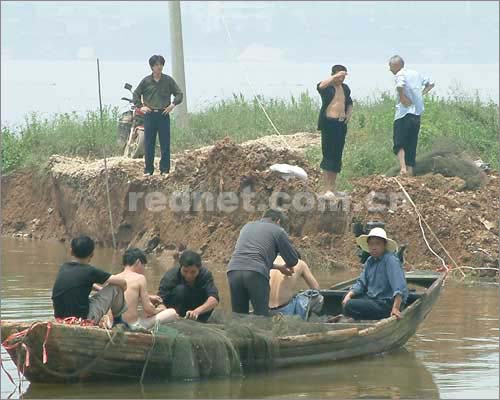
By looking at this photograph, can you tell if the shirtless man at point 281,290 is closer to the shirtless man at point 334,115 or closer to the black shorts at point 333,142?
the shirtless man at point 334,115

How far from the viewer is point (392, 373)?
1557 cm

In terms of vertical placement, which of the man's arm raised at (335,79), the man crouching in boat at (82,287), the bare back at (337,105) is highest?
the man's arm raised at (335,79)

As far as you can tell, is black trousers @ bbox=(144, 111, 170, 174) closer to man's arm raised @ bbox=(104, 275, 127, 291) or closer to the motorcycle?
the motorcycle

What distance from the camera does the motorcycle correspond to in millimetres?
26969

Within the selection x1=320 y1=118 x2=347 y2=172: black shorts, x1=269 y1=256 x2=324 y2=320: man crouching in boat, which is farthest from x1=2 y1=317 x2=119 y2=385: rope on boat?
x1=320 y1=118 x2=347 y2=172: black shorts

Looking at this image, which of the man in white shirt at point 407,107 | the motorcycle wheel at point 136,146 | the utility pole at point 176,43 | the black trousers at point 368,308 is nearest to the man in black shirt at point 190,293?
the black trousers at point 368,308

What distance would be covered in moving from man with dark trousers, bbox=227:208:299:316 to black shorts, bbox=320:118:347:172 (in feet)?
21.9

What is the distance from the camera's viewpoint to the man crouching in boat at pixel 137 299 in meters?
14.8

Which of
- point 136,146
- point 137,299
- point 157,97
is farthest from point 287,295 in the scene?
point 136,146

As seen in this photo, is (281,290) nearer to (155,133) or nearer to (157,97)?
(157,97)

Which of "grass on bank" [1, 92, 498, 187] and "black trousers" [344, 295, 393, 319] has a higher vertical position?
"grass on bank" [1, 92, 498, 187]

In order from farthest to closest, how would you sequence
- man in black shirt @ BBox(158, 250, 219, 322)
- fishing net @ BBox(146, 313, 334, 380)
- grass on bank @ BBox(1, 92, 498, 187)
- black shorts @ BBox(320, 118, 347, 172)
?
grass on bank @ BBox(1, 92, 498, 187)
black shorts @ BBox(320, 118, 347, 172)
man in black shirt @ BBox(158, 250, 219, 322)
fishing net @ BBox(146, 313, 334, 380)

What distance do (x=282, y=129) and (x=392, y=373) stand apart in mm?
14567

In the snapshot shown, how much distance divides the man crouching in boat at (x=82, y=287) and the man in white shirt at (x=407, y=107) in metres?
9.63
